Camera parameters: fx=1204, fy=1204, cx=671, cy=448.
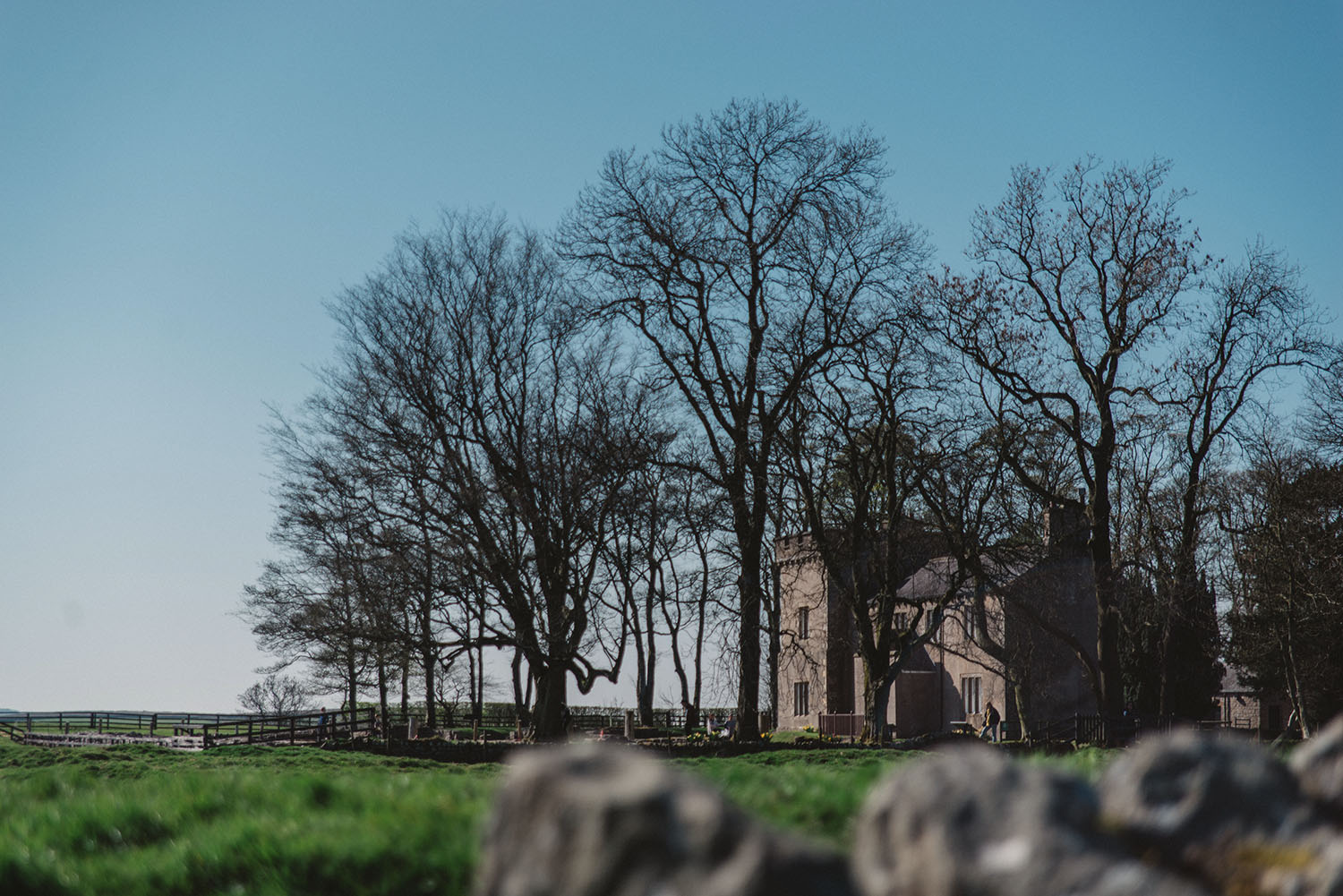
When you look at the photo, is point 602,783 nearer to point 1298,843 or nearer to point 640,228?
point 1298,843

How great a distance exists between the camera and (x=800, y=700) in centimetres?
5938

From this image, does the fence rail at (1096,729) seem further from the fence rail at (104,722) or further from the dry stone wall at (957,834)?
the fence rail at (104,722)

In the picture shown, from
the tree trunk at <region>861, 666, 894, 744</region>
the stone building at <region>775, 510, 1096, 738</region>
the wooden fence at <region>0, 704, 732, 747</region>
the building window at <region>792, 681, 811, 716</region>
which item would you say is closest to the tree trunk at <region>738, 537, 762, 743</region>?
the tree trunk at <region>861, 666, 894, 744</region>

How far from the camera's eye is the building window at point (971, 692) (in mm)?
51812

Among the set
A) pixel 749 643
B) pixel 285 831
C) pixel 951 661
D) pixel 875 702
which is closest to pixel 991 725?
pixel 951 661

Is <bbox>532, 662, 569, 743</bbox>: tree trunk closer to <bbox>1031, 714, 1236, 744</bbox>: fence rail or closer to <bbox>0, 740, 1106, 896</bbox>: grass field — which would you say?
<bbox>1031, 714, 1236, 744</bbox>: fence rail

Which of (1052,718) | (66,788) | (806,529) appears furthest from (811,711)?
(66,788)

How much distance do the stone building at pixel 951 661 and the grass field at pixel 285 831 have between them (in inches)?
1369

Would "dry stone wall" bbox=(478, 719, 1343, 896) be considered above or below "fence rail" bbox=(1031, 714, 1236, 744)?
above

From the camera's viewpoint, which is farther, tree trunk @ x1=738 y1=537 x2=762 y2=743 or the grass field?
tree trunk @ x1=738 y1=537 x2=762 y2=743

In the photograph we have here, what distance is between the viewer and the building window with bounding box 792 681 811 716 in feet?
194

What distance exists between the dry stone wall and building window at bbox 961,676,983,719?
49.8 m

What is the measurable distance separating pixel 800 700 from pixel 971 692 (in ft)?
32.3

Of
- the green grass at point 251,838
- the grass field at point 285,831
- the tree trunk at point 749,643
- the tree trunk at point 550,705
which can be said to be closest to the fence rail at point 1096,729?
the tree trunk at point 749,643
